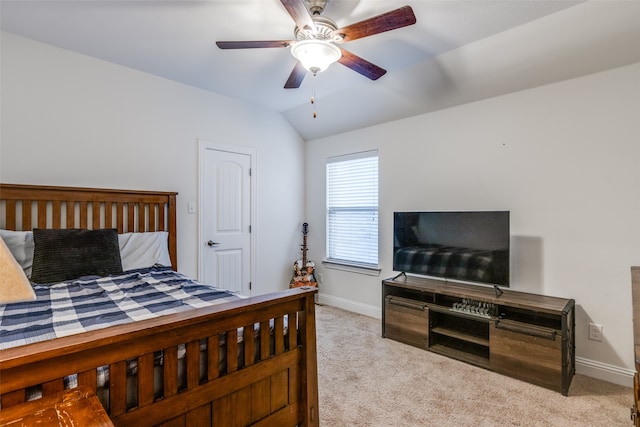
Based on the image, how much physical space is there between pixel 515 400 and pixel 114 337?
2.39 meters

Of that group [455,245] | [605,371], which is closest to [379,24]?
[455,245]

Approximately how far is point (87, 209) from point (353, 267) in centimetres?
284

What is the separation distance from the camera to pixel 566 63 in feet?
8.01

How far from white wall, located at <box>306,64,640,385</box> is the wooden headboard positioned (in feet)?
8.61

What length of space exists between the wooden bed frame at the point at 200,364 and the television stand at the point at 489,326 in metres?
1.61

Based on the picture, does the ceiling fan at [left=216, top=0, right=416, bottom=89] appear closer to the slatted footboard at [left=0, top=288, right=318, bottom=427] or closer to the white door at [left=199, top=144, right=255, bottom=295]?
the slatted footboard at [left=0, top=288, right=318, bottom=427]

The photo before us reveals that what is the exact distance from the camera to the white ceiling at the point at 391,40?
211cm

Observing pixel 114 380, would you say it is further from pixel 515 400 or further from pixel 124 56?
pixel 124 56

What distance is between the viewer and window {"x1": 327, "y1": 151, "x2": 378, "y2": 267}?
3.95 metres

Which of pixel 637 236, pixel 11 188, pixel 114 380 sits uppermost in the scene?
pixel 11 188

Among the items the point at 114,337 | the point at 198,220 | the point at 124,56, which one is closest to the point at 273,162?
the point at 198,220

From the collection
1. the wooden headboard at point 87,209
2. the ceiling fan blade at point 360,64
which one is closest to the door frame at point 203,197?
the wooden headboard at point 87,209

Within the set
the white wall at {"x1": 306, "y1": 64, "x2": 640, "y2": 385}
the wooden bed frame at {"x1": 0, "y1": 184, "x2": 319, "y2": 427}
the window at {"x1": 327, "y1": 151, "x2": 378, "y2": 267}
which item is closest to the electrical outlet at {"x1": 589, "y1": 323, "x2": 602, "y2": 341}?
the white wall at {"x1": 306, "y1": 64, "x2": 640, "y2": 385}

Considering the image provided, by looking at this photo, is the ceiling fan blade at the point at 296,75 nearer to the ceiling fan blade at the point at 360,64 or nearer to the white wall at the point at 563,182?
the ceiling fan blade at the point at 360,64
